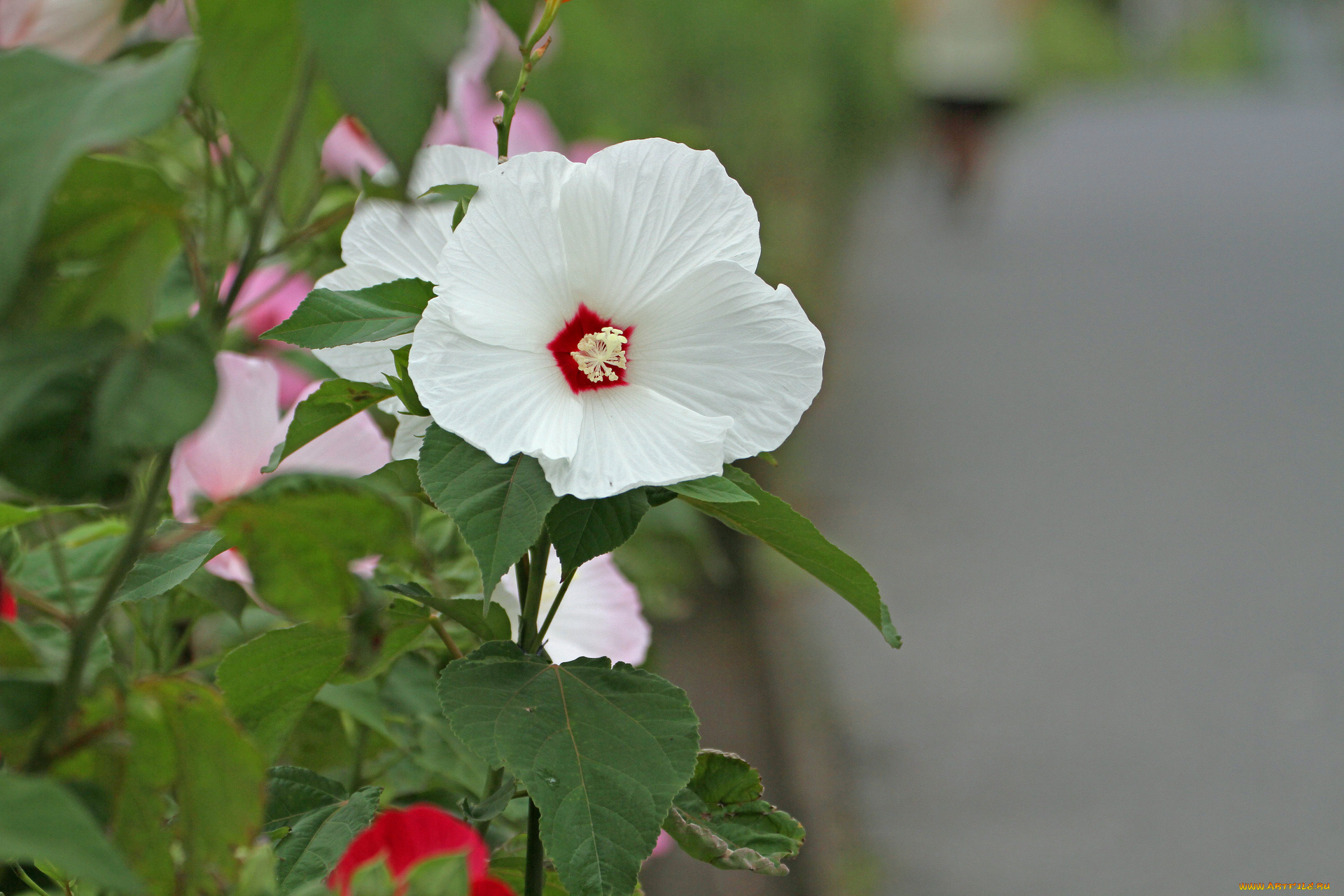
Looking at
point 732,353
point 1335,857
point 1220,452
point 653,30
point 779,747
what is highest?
point 653,30

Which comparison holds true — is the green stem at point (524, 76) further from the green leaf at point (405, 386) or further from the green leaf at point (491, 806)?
the green leaf at point (491, 806)

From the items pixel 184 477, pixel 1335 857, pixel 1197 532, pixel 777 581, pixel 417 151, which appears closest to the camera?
pixel 417 151

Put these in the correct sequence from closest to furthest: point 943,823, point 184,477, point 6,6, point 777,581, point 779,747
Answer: point 6,6, point 184,477, point 943,823, point 779,747, point 777,581

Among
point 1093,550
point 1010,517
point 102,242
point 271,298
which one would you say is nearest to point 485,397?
point 102,242

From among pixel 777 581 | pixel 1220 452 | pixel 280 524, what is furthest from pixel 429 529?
pixel 1220 452

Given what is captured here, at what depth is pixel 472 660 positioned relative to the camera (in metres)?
0.48

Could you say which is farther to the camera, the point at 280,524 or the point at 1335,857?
the point at 1335,857

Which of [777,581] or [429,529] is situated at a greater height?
[429,529]

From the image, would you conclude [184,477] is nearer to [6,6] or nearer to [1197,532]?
[6,6]

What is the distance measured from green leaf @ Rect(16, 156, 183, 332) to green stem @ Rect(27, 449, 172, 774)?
0.05 m

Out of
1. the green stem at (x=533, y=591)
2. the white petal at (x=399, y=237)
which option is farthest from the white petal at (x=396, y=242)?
the green stem at (x=533, y=591)

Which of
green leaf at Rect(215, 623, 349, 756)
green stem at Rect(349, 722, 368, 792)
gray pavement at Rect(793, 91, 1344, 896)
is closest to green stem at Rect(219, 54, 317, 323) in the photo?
green leaf at Rect(215, 623, 349, 756)

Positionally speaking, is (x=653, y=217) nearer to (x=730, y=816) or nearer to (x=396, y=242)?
(x=396, y=242)

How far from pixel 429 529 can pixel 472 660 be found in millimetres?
214
